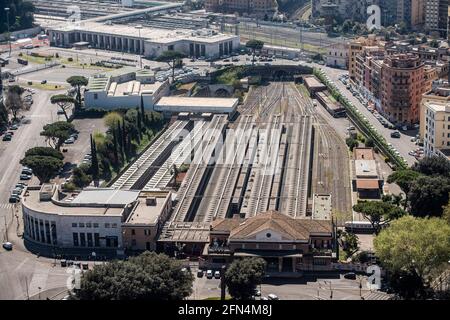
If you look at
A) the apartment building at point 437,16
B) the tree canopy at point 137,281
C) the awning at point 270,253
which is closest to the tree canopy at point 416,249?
the awning at point 270,253

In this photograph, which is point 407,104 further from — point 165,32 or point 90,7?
point 90,7

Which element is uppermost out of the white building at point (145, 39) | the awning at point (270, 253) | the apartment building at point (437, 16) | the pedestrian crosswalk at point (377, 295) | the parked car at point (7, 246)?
the apartment building at point (437, 16)

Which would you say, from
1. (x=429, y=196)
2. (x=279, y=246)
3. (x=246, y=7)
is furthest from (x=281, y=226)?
(x=246, y=7)

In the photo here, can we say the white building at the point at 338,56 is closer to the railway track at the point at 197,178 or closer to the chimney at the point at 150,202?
the railway track at the point at 197,178

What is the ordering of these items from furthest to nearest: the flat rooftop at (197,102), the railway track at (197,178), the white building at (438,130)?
the flat rooftop at (197,102) → the white building at (438,130) → the railway track at (197,178)

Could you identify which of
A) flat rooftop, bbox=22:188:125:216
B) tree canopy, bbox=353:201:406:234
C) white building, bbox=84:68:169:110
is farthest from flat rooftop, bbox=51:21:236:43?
tree canopy, bbox=353:201:406:234

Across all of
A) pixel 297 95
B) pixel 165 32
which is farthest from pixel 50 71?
pixel 297 95

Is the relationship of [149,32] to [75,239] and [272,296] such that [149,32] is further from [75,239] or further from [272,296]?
[272,296]

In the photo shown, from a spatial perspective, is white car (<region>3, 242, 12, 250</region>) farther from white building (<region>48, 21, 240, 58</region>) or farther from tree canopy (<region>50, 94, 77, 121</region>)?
white building (<region>48, 21, 240, 58</region>)
